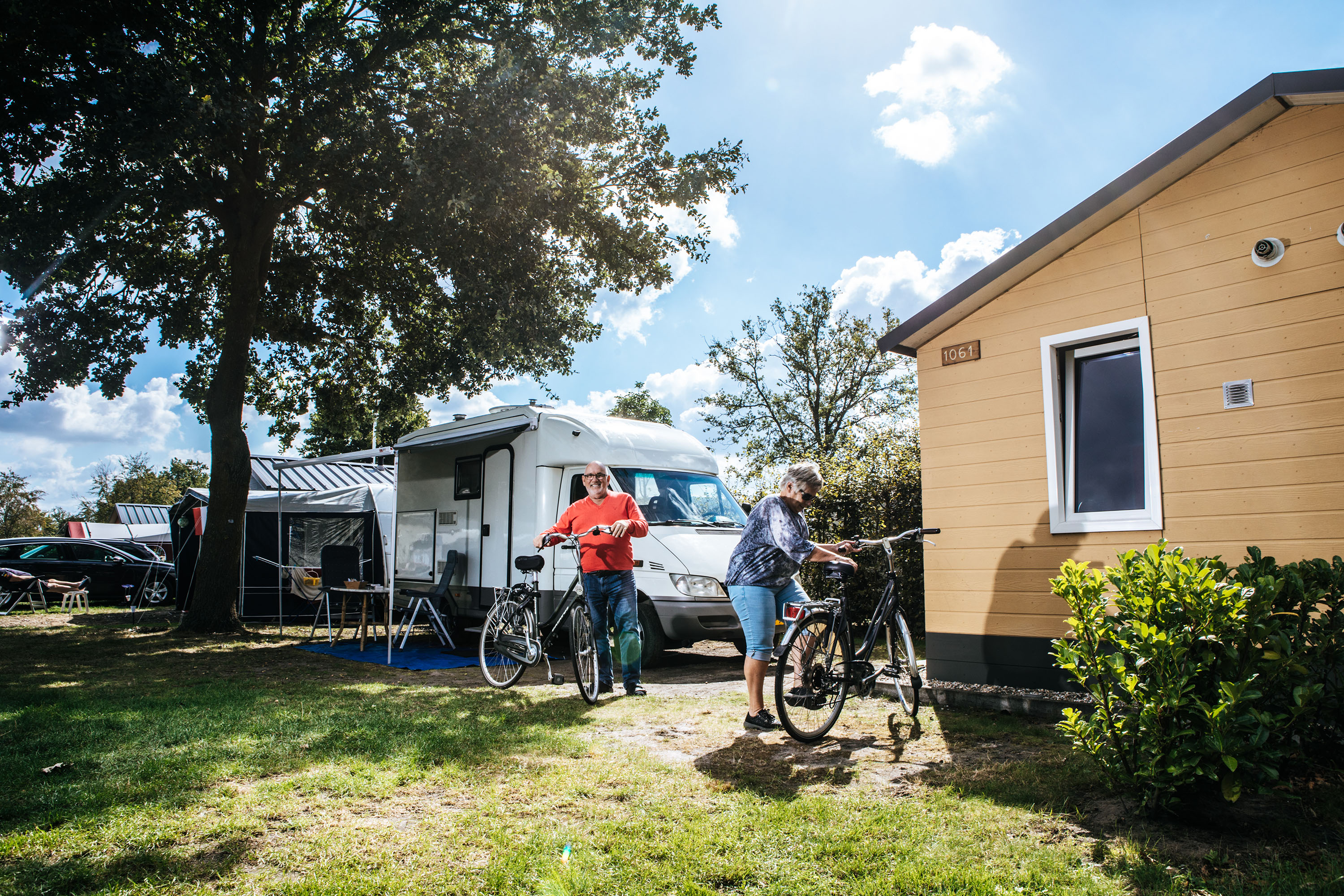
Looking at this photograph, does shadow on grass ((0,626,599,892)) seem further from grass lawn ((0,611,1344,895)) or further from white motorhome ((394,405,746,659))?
white motorhome ((394,405,746,659))

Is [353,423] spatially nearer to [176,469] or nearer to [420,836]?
[420,836]

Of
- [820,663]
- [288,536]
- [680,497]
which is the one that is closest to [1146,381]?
[820,663]

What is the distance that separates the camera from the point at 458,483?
1077 centimetres

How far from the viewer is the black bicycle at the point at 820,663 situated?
16.3 feet

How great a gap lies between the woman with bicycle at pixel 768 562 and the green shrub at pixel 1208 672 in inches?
71.9

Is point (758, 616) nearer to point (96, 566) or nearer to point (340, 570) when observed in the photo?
point (340, 570)

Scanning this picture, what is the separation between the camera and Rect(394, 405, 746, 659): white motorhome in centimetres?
821

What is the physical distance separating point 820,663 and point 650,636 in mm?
3585

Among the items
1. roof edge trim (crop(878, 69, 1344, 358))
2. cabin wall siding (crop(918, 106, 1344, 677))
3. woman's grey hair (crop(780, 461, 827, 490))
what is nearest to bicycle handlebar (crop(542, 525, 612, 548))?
woman's grey hair (crop(780, 461, 827, 490))

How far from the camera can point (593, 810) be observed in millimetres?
3689

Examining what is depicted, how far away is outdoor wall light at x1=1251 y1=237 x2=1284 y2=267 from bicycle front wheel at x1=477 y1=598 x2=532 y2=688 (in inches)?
235

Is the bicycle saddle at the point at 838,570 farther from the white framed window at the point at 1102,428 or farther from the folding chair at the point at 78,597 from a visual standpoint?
the folding chair at the point at 78,597

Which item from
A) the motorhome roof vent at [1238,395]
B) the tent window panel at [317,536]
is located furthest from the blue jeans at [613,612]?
the tent window panel at [317,536]

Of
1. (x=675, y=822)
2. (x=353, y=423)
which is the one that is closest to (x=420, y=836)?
(x=675, y=822)
